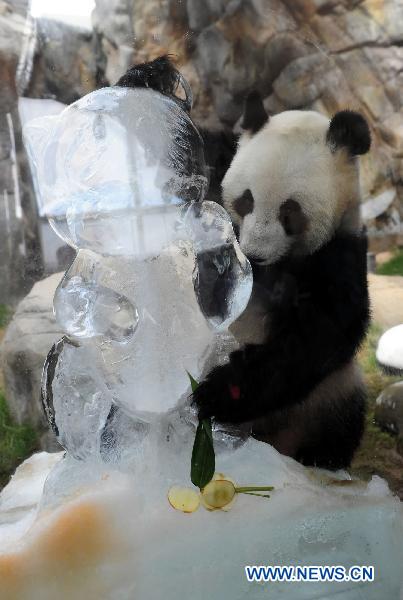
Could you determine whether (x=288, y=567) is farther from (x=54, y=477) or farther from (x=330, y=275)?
(x=330, y=275)

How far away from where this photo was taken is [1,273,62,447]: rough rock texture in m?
1.72

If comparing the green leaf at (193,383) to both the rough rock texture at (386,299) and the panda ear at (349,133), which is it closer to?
the rough rock texture at (386,299)

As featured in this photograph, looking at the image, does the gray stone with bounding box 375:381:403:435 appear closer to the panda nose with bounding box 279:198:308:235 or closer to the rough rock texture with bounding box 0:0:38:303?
the panda nose with bounding box 279:198:308:235

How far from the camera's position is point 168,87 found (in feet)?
4.78

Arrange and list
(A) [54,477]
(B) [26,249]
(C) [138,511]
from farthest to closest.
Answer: (B) [26,249]
(A) [54,477]
(C) [138,511]

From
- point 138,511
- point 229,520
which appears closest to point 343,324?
point 229,520

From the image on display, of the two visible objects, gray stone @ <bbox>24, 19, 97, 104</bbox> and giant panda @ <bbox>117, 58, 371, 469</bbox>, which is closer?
giant panda @ <bbox>117, 58, 371, 469</bbox>

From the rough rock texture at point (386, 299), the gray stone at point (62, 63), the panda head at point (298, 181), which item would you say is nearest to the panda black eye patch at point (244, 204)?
the panda head at point (298, 181)

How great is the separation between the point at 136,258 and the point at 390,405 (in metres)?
0.82

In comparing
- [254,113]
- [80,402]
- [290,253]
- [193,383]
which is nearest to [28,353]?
[80,402]

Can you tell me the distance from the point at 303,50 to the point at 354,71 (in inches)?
5.6

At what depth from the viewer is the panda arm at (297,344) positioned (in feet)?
4.59

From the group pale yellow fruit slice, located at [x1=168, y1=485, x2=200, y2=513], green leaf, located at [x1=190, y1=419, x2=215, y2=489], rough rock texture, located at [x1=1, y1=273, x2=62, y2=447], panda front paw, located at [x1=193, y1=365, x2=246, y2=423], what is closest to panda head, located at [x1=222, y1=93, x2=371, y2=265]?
panda front paw, located at [x1=193, y1=365, x2=246, y2=423]

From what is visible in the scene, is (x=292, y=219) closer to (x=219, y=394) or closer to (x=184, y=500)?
(x=219, y=394)
